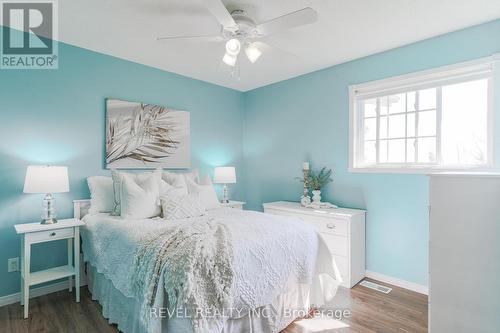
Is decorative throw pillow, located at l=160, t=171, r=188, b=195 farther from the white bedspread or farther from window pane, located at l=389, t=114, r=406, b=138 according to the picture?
window pane, located at l=389, t=114, r=406, b=138

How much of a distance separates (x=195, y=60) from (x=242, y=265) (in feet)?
8.33

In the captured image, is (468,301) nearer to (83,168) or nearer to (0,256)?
(83,168)

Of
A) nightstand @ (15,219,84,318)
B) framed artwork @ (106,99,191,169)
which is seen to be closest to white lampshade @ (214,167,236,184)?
framed artwork @ (106,99,191,169)

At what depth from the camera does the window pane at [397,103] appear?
2963 mm

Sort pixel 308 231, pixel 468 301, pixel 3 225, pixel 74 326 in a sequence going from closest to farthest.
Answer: pixel 468 301 → pixel 74 326 → pixel 308 231 → pixel 3 225

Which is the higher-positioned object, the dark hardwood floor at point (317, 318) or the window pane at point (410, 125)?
the window pane at point (410, 125)

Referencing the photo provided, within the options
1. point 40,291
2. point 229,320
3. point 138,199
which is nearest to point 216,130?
point 138,199

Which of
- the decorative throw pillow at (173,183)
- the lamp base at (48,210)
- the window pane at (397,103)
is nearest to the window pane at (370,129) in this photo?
the window pane at (397,103)

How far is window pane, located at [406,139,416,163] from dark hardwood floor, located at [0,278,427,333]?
1.37 metres

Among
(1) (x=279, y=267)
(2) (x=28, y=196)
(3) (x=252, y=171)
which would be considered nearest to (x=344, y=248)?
(1) (x=279, y=267)

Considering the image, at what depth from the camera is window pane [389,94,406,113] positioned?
296 centimetres

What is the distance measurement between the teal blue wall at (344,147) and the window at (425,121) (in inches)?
4.6

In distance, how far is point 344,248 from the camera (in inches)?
112

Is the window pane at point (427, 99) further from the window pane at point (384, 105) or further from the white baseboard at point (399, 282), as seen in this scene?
the white baseboard at point (399, 282)
